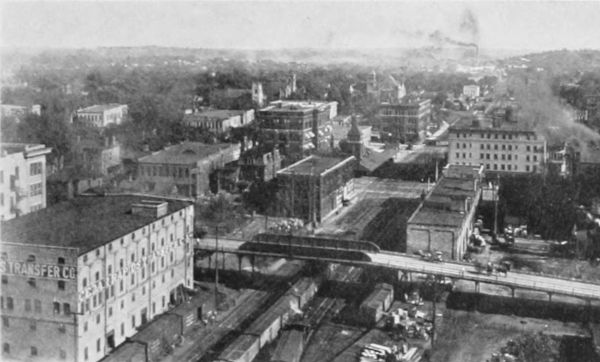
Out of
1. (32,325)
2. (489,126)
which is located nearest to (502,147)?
(489,126)

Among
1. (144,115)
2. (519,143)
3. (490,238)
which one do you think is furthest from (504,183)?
(144,115)

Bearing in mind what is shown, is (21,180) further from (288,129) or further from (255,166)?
(288,129)

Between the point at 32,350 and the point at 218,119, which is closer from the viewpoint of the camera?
the point at 32,350

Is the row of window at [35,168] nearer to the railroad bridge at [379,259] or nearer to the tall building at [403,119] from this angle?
the railroad bridge at [379,259]

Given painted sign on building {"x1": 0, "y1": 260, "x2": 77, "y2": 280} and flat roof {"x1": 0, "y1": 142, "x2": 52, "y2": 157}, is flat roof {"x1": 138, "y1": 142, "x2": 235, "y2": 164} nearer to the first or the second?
flat roof {"x1": 0, "y1": 142, "x2": 52, "y2": 157}

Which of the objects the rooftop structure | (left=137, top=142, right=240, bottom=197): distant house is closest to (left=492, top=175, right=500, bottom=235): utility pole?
the rooftop structure

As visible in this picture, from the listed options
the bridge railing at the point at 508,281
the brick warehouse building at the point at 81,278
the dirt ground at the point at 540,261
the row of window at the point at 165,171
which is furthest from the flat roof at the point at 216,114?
the bridge railing at the point at 508,281

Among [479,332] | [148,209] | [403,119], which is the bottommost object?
[479,332]
